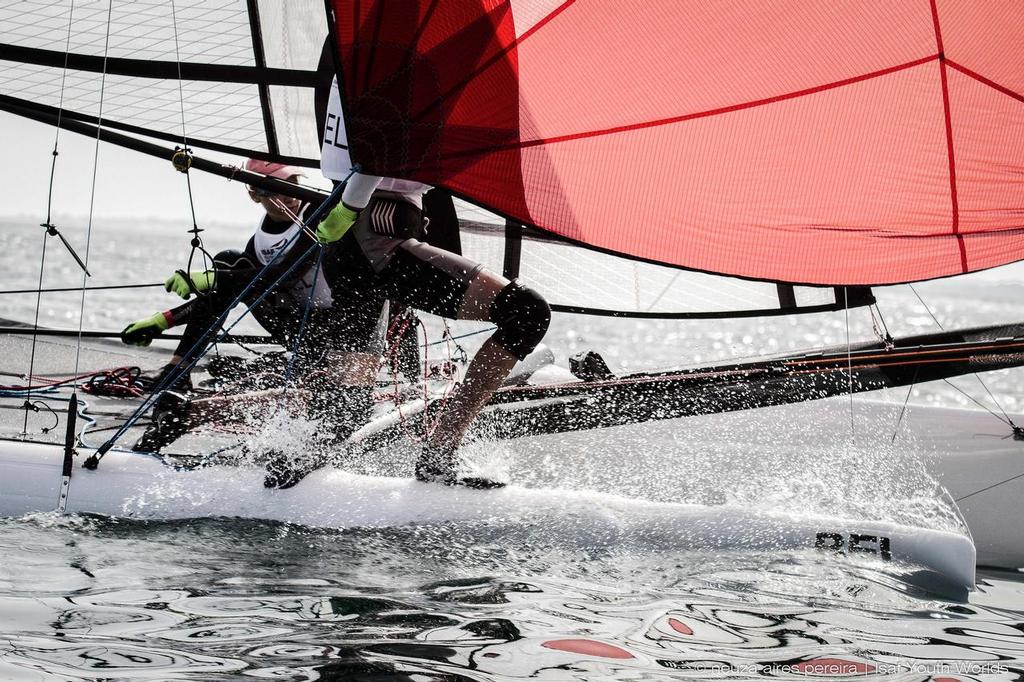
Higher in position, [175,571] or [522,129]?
[522,129]

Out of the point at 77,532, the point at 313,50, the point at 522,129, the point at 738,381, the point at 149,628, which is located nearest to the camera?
the point at 149,628

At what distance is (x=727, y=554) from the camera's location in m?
2.33

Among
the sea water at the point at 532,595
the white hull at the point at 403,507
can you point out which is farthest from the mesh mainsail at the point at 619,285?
the white hull at the point at 403,507

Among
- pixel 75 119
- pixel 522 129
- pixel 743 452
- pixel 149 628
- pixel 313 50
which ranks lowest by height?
pixel 149 628

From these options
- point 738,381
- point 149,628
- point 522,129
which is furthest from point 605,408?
point 149,628

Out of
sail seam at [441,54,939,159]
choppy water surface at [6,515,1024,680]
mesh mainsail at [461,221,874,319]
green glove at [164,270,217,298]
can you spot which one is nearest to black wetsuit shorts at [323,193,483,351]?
sail seam at [441,54,939,159]

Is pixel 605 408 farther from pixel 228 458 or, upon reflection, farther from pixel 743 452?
pixel 228 458

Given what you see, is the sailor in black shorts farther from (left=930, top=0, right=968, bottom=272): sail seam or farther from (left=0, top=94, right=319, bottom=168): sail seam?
(left=930, top=0, right=968, bottom=272): sail seam

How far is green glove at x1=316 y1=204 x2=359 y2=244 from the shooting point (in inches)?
93.0

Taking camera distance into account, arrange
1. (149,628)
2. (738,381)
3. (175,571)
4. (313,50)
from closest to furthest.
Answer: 1. (149,628)
2. (175,571)
3. (738,381)
4. (313,50)

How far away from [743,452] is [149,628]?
6.14 ft

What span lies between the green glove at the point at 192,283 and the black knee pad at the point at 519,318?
845 mm

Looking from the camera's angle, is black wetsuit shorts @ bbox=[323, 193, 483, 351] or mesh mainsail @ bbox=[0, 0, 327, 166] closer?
black wetsuit shorts @ bbox=[323, 193, 483, 351]

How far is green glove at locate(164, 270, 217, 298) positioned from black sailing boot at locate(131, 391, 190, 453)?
322 mm
